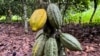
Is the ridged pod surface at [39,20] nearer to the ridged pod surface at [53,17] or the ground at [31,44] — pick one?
the ridged pod surface at [53,17]

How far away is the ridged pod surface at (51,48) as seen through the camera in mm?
1021

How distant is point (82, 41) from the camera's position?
3891mm

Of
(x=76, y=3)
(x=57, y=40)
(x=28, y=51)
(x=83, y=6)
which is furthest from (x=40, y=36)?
(x=83, y=6)

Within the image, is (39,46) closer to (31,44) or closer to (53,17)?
(53,17)

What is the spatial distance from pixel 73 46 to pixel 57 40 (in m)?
0.07

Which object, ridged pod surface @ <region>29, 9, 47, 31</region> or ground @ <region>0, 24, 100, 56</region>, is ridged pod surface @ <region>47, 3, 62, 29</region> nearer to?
ridged pod surface @ <region>29, 9, 47, 31</region>

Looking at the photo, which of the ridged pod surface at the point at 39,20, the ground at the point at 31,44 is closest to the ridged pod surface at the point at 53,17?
the ridged pod surface at the point at 39,20

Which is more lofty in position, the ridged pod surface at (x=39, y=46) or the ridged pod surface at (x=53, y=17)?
the ridged pod surface at (x=53, y=17)

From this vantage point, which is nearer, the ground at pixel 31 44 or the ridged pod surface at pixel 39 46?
the ridged pod surface at pixel 39 46

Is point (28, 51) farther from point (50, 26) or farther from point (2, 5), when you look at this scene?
point (2, 5)

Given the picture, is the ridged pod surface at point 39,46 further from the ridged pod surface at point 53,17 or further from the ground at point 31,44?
the ground at point 31,44

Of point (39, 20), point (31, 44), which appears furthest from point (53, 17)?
point (31, 44)

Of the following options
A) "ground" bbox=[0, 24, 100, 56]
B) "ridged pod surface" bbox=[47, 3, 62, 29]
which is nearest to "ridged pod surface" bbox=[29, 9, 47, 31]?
"ridged pod surface" bbox=[47, 3, 62, 29]

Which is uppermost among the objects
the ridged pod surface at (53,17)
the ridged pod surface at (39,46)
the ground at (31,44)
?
the ridged pod surface at (53,17)
